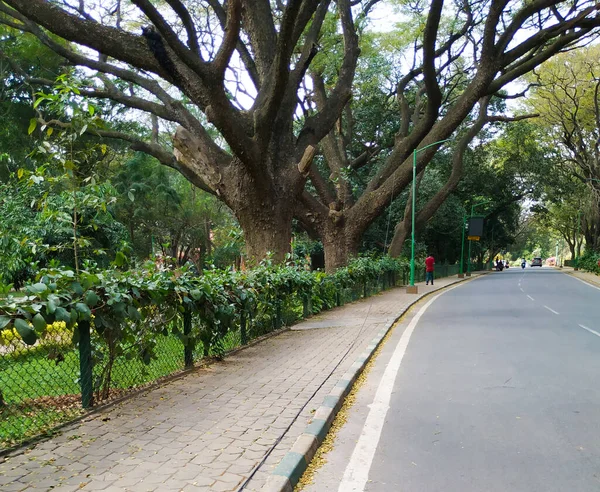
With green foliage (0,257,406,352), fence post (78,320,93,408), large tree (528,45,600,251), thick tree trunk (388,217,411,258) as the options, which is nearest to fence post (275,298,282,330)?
green foliage (0,257,406,352)

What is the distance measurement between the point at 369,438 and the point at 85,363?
276cm

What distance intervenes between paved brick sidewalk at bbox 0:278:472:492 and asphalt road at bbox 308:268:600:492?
598 mm

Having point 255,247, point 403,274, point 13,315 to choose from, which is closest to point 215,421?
point 13,315

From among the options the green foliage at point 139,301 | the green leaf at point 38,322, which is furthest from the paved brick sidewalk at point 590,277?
the green leaf at point 38,322

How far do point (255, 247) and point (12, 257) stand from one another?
5561 mm

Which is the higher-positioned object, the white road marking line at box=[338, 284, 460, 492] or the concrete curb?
the concrete curb

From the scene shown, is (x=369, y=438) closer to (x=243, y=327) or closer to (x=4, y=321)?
(x=4, y=321)

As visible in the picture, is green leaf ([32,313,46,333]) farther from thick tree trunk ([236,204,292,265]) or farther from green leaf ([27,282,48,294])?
thick tree trunk ([236,204,292,265])

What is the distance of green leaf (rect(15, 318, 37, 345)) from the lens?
3799 mm

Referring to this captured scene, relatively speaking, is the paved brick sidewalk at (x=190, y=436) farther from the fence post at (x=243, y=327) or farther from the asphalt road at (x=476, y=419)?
the fence post at (x=243, y=327)

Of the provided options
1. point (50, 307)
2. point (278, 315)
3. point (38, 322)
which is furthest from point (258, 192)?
point (38, 322)

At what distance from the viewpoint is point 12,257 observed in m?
11.5

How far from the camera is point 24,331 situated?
381 centimetres

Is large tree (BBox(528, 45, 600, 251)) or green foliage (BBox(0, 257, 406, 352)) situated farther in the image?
large tree (BBox(528, 45, 600, 251))
